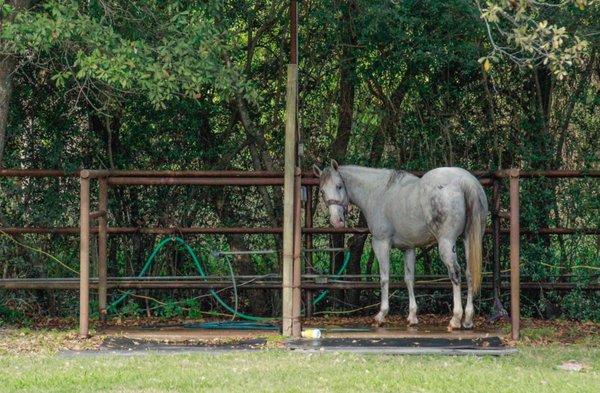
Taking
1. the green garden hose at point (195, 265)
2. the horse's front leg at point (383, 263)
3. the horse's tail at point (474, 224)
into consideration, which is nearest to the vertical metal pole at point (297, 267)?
the horse's front leg at point (383, 263)

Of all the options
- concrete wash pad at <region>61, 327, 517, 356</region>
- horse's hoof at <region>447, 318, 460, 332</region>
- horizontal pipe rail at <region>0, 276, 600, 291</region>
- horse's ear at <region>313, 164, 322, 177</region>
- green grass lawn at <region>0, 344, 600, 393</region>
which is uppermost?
horse's ear at <region>313, 164, 322, 177</region>

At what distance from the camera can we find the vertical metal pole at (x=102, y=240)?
1074 cm

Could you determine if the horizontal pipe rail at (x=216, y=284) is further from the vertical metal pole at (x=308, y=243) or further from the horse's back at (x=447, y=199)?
the horse's back at (x=447, y=199)

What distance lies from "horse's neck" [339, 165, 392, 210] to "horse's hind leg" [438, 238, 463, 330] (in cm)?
98

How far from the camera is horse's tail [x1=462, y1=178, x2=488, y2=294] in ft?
33.4

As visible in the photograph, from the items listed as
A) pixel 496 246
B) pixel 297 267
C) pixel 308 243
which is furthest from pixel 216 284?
pixel 496 246

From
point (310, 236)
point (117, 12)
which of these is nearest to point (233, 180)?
point (310, 236)

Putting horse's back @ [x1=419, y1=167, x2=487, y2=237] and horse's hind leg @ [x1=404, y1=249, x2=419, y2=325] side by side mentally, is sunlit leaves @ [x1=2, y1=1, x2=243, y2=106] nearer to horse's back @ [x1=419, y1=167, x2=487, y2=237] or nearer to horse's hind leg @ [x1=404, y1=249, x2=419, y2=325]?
horse's back @ [x1=419, y1=167, x2=487, y2=237]

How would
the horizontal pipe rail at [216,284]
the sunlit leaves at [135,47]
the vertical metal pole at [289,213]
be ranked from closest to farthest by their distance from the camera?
1. the sunlit leaves at [135,47]
2. the vertical metal pole at [289,213]
3. the horizontal pipe rail at [216,284]

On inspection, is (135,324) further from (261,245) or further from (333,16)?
(333,16)

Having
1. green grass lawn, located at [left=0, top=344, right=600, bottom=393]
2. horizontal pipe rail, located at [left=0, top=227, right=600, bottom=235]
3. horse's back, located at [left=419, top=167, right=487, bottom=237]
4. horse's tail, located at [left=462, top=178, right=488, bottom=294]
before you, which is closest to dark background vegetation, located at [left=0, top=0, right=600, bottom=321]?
horizontal pipe rail, located at [left=0, top=227, right=600, bottom=235]

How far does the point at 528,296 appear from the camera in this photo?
12289 millimetres

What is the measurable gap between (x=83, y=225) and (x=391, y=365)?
3478 millimetres

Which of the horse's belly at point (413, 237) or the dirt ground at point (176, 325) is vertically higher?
the horse's belly at point (413, 237)
